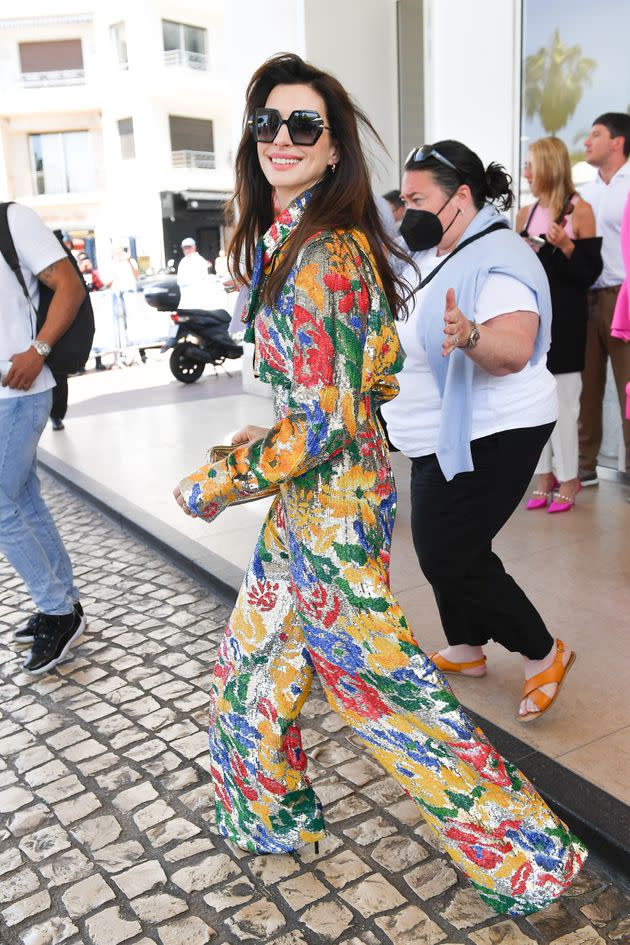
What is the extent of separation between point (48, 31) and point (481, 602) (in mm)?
39670

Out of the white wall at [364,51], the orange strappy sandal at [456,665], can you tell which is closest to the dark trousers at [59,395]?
the orange strappy sandal at [456,665]

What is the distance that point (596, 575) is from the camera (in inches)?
174

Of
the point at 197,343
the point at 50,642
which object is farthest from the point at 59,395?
the point at 197,343

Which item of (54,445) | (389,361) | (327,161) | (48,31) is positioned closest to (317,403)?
(389,361)

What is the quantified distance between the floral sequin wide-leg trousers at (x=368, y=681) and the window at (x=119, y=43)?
36307 mm

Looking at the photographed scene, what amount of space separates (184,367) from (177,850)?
987cm

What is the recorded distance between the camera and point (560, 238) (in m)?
4.95

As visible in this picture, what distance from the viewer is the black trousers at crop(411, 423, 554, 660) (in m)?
2.91

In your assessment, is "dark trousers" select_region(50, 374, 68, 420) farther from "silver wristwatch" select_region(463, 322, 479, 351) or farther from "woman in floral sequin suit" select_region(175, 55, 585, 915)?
"silver wristwatch" select_region(463, 322, 479, 351)

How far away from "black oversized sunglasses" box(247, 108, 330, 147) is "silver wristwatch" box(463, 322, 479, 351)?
28.4 inches

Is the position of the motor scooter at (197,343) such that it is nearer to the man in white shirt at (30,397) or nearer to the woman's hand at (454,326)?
the man in white shirt at (30,397)

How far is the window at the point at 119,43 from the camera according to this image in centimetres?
3441

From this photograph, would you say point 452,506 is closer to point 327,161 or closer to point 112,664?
point 327,161

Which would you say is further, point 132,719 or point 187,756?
point 132,719
